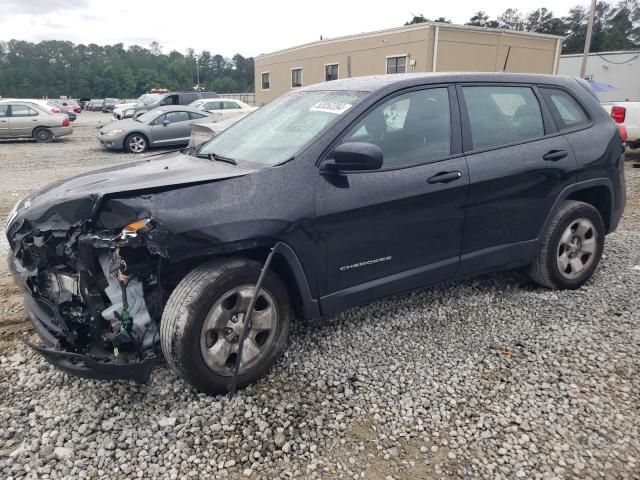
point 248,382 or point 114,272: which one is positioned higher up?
point 114,272

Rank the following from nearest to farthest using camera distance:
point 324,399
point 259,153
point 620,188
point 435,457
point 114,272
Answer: point 435,457
point 114,272
point 324,399
point 259,153
point 620,188

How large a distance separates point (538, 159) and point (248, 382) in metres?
2.72

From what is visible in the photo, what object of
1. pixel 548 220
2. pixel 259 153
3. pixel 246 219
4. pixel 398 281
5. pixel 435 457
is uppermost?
pixel 259 153

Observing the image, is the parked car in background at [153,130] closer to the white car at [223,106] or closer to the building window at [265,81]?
the white car at [223,106]

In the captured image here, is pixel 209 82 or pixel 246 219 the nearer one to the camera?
pixel 246 219

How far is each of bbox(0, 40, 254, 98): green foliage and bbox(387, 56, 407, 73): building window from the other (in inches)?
2644

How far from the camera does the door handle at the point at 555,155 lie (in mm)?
3831

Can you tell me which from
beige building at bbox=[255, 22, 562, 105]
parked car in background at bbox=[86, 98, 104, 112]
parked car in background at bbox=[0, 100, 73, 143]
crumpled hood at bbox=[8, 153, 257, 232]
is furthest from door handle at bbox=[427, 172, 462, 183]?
parked car in background at bbox=[86, 98, 104, 112]

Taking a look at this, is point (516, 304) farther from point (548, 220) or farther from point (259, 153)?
point (259, 153)

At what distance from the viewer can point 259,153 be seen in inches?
129

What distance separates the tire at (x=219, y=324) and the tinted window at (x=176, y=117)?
13192mm

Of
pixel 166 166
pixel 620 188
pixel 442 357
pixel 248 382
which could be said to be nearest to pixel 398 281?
pixel 442 357

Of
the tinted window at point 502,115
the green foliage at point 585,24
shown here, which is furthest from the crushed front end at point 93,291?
the green foliage at point 585,24

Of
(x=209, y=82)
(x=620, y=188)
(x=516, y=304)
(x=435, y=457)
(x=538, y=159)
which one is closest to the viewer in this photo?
(x=435, y=457)
